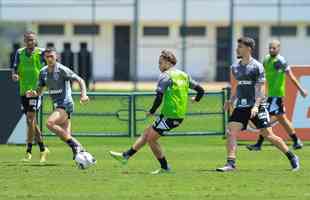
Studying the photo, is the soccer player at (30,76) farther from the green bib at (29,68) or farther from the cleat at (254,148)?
the cleat at (254,148)

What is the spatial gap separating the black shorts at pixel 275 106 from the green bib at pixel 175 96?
4.53m

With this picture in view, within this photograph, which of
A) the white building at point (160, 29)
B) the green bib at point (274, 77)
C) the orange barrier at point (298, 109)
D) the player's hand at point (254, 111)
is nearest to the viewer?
the player's hand at point (254, 111)

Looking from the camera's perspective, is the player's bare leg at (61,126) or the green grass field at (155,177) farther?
the player's bare leg at (61,126)

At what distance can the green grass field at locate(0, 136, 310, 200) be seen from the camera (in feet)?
41.9

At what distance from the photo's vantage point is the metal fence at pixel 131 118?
22.3m

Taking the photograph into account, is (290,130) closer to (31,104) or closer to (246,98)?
(246,98)

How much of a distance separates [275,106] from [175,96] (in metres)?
4.75

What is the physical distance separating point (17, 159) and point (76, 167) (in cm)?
199

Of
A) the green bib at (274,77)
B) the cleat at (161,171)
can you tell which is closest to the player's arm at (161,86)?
the cleat at (161,171)

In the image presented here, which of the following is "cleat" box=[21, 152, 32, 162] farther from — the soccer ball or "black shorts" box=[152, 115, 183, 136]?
"black shorts" box=[152, 115, 183, 136]

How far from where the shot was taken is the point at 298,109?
70.8 ft

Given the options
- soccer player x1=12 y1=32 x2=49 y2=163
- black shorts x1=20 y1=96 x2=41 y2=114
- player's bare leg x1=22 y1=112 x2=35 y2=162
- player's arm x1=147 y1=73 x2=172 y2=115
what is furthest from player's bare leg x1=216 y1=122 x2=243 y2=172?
black shorts x1=20 y1=96 x2=41 y2=114

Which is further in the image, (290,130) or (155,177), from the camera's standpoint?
(290,130)

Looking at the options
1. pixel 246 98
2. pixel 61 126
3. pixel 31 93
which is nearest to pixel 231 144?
pixel 246 98
